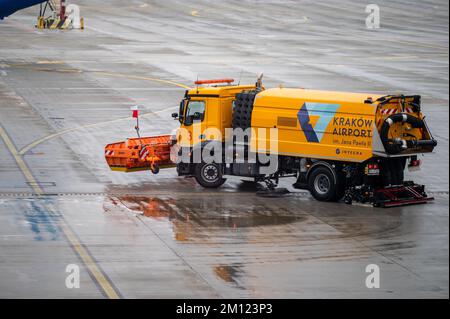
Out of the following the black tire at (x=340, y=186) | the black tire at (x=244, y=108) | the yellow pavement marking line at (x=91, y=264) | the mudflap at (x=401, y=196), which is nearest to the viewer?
the yellow pavement marking line at (x=91, y=264)

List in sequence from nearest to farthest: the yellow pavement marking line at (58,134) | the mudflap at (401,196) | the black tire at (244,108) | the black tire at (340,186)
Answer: the mudflap at (401,196) < the black tire at (340,186) < the black tire at (244,108) < the yellow pavement marking line at (58,134)

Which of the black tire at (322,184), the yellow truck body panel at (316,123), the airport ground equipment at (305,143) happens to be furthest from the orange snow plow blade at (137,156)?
the black tire at (322,184)

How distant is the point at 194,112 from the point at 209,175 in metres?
2.16

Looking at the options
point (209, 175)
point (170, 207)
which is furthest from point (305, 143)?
point (170, 207)

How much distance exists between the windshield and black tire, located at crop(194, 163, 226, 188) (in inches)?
60.1

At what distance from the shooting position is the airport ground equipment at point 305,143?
34688mm

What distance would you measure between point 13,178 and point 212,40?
5038cm

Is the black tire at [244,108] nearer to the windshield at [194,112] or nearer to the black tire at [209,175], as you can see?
the windshield at [194,112]

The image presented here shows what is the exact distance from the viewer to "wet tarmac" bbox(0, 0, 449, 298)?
26672 mm

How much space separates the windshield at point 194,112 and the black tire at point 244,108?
1422mm

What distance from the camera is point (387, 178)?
3512 cm

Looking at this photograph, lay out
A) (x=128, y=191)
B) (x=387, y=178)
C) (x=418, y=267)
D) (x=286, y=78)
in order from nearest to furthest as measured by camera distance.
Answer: (x=418, y=267) → (x=387, y=178) → (x=128, y=191) → (x=286, y=78)
